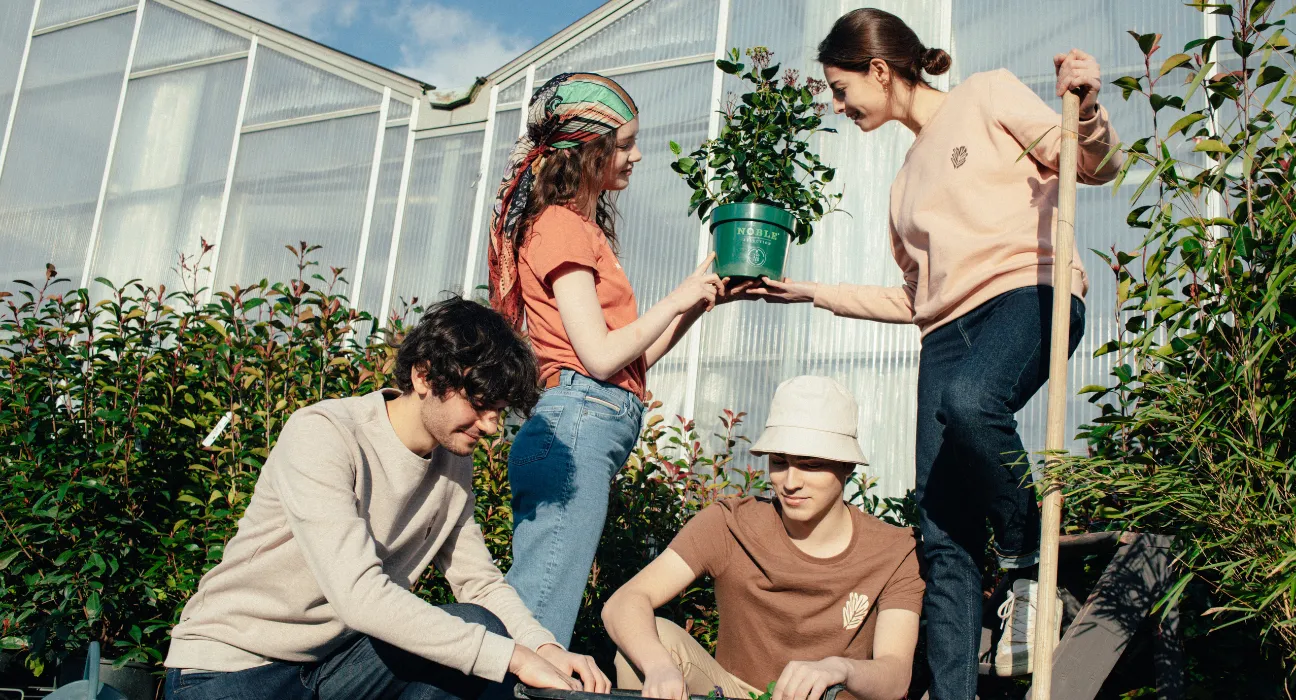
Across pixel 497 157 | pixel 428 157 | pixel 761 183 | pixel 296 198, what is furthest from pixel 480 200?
pixel 761 183

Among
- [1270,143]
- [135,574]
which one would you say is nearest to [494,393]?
[1270,143]

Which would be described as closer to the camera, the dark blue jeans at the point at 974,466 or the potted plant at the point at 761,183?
the dark blue jeans at the point at 974,466

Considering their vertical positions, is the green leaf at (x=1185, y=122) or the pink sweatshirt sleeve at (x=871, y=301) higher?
the green leaf at (x=1185, y=122)

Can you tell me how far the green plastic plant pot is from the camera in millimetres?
2768

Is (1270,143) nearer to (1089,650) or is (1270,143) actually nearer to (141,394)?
(1089,650)

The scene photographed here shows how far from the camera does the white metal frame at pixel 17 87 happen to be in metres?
9.48

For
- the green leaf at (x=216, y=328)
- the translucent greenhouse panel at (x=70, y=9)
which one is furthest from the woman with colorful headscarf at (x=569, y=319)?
the translucent greenhouse panel at (x=70, y=9)

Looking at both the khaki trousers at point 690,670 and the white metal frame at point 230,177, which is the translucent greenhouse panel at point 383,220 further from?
the khaki trousers at point 690,670

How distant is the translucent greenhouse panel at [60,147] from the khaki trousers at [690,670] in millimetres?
7699

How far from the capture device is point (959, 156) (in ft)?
8.08

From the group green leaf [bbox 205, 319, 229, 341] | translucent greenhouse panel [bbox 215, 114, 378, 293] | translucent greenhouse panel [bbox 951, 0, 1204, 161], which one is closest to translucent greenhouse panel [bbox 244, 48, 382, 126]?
translucent greenhouse panel [bbox 215, 114, 378, 293]

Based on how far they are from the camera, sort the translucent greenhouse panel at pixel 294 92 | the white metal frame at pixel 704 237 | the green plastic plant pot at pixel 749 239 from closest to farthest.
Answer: the green plastic plant pot at pixel 749 239 < the white metal frame at pixel 704 237 < the translucent greenhouse panel at pixel 294 92

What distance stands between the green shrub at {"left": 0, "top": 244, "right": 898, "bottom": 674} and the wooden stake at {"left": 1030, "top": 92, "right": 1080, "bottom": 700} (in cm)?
165

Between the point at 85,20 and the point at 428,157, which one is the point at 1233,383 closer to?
the point at 428,157
